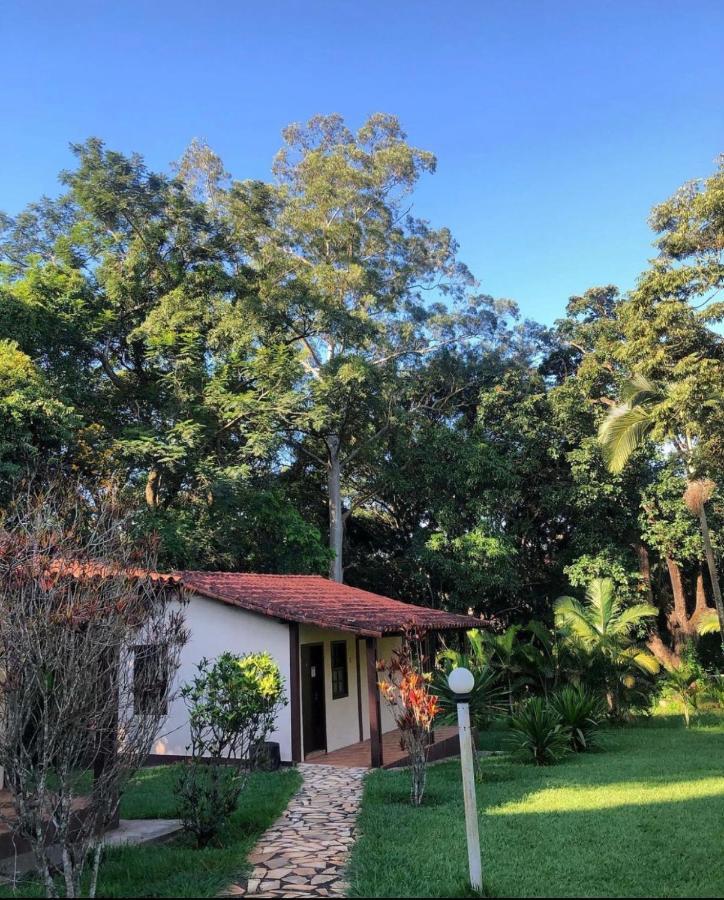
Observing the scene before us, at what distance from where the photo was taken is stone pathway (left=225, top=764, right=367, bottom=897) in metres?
5.54

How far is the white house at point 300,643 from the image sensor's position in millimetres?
12188

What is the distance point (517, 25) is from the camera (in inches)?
448

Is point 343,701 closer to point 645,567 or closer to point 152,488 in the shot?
point 152,488

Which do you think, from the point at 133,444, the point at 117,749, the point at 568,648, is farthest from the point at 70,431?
the point at 568,648

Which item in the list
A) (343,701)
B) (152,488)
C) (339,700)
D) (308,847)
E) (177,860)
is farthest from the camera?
(152,488)

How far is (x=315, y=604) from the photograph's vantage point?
45.0 ft

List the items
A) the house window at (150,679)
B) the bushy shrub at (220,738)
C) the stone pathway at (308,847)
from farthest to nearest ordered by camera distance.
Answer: the bushy shrub at (220,738), the stone pathway at (308,847), the house window at (150,679)

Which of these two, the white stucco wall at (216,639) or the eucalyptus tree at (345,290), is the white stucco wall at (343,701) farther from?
the eucalyptus tree at (345,290)

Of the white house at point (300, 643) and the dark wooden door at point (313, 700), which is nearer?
the white house at point (300, 643)

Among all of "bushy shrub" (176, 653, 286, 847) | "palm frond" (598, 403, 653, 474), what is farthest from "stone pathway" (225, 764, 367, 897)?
"palm frond" (598, 403, 653, 474)

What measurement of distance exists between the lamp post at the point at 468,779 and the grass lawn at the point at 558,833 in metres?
0.22

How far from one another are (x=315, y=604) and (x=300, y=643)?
2.76 ft

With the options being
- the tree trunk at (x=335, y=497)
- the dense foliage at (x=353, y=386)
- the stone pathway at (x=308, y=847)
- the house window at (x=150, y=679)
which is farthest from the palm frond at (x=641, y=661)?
the house window at (x=150, y=679)

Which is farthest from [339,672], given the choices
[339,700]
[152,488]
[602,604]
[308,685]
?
[152,488]
